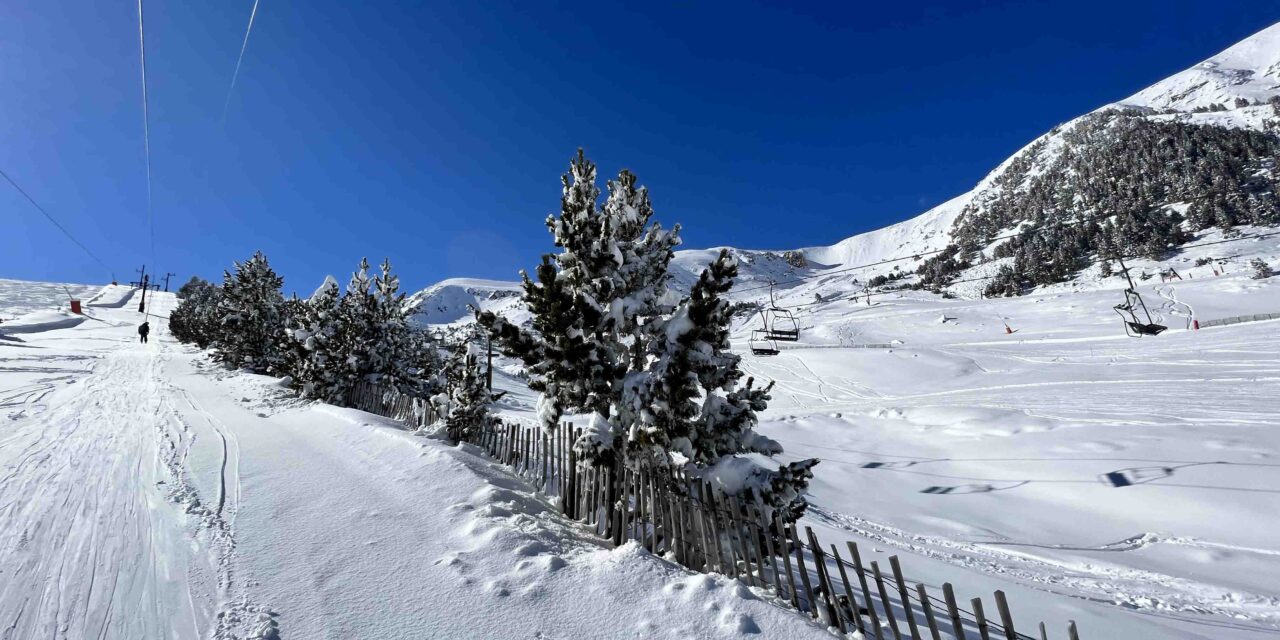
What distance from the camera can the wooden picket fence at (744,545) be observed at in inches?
169

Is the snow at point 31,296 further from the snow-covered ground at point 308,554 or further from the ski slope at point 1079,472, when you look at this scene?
the ski slope at point 1079,472

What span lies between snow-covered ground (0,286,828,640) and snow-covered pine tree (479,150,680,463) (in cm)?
182

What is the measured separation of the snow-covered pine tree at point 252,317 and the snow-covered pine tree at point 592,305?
26840 mm

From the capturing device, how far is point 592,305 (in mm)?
7914

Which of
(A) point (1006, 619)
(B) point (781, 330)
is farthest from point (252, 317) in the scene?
(B) point (781, 330)

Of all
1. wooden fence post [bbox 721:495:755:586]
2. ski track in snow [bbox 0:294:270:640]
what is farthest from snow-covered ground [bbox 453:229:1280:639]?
ski track in snow [bbox 0:294:270:640]

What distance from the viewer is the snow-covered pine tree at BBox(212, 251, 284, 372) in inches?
1142

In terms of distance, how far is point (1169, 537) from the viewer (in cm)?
1218

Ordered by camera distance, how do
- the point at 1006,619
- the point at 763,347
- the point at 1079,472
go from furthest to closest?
the point at 763,347 < the point at 1079,472 < the point at 1006,619

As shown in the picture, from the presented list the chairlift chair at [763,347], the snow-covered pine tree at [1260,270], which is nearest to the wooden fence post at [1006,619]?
the chairlift chair at [763,347]

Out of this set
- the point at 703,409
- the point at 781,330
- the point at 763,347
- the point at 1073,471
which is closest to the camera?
the point at 703,409

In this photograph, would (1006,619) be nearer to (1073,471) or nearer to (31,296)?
(1073,471)

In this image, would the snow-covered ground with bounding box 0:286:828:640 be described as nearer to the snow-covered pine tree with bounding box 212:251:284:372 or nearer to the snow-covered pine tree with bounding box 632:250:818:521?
the snow-covered pine tree with bounding box 632:250:818:521

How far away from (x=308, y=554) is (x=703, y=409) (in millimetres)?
5221
